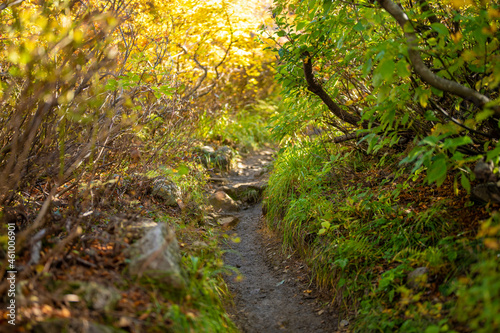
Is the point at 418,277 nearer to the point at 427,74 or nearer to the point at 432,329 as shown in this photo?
the point at 432,329

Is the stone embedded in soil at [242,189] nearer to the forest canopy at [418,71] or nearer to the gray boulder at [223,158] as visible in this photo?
the gray boulder at [223,158]

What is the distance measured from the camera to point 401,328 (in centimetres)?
233

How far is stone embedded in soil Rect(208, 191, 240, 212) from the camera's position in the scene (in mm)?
5695

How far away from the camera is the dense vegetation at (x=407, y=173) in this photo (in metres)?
2.22

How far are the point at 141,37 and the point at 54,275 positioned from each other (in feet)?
15.1

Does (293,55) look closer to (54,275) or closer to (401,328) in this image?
(401,328)

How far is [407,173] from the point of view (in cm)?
378

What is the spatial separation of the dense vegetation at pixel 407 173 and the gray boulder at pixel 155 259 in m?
1.54

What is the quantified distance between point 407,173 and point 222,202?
3030mm

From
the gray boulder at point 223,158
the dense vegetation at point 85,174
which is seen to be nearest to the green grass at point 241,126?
the gray boulder at point 223,158

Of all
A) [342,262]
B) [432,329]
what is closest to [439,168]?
[432,329]

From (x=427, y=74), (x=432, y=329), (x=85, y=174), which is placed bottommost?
(x=432, y=329)

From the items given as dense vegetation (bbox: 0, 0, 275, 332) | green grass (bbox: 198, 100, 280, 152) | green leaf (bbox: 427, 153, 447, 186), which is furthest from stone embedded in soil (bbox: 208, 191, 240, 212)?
green leaf (bbox: 427, 153, 447, 186)

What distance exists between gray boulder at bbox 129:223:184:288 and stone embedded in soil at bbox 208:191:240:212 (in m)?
3.20
